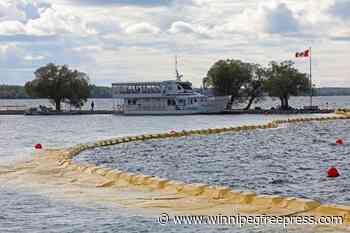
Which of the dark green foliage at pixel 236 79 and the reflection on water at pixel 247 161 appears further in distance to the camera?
the dark green foliage at pixel 236 79

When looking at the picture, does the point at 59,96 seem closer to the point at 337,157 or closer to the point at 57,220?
the point at 337,157

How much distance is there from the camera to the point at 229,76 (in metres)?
135

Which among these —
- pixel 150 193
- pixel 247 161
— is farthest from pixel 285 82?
pixel 150 193

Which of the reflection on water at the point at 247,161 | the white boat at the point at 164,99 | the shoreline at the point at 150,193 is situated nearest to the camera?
the shoreline at the point at 150,193

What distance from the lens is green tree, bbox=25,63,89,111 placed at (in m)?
142

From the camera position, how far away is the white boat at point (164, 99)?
12462 centimetres

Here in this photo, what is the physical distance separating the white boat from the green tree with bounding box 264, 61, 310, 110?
835 cm

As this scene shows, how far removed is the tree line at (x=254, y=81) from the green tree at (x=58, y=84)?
24.0m

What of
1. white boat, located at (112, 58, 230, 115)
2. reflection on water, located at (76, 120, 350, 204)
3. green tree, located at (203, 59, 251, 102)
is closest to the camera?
reflection on water, located at (76, 120, 350, 204)

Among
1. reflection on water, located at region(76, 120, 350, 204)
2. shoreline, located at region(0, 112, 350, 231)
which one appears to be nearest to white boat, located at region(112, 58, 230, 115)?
reflection on water, located at region(76, 120, 350, 204)

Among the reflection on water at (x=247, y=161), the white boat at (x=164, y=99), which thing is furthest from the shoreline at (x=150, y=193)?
the white boat at (x=164, y=99)

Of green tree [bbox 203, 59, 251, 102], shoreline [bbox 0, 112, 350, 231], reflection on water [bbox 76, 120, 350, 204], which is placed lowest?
reflection on water [bbox 76, 120, 350, 204]

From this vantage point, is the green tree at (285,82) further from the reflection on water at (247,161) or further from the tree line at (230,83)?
the reflection on water at (247,161)

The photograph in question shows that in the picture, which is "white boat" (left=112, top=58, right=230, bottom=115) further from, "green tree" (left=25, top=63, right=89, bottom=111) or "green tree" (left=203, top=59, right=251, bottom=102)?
"green tree" (left=25, top=63, right=89, bottom=111)
